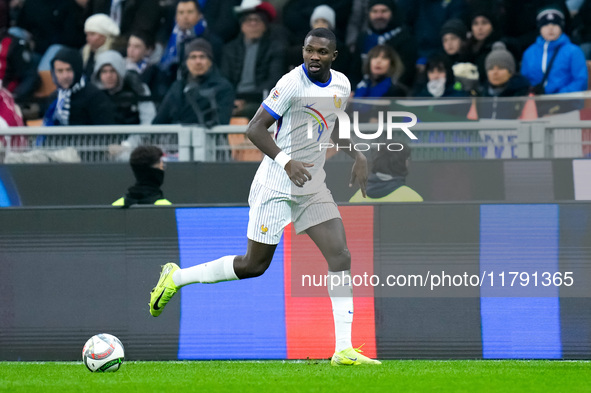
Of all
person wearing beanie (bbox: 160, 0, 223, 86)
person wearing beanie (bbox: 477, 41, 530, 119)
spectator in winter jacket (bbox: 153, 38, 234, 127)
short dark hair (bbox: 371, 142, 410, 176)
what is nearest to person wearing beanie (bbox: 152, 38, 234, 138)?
spectator in winter jacket (bbox: 153, 38, 234, 127)

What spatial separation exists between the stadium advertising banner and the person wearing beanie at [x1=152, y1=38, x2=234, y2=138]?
2.62 metres

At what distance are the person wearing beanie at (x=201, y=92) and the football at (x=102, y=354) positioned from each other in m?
3.93

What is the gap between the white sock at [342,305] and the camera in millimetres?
7297

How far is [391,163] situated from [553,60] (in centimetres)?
315

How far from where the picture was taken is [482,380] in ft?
21.8

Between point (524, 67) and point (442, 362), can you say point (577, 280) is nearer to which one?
point (442, 362)

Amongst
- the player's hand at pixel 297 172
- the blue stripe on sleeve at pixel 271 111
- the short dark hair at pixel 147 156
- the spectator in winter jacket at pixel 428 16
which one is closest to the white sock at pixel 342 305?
the player's hand at pixel 297 172

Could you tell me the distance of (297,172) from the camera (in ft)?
22.5

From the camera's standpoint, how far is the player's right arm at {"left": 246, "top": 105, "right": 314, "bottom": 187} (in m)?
6.85

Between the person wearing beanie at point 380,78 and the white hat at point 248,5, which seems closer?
the person wearing beanie at point 380,78

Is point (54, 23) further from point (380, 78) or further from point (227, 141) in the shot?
point (380, 78)

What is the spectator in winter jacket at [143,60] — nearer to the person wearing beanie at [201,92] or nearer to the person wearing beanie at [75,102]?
the person wearing beanie at [75,102]

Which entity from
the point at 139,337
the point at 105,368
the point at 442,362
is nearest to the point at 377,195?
the point at 442,362

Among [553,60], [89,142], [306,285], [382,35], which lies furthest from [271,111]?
[382,35]
